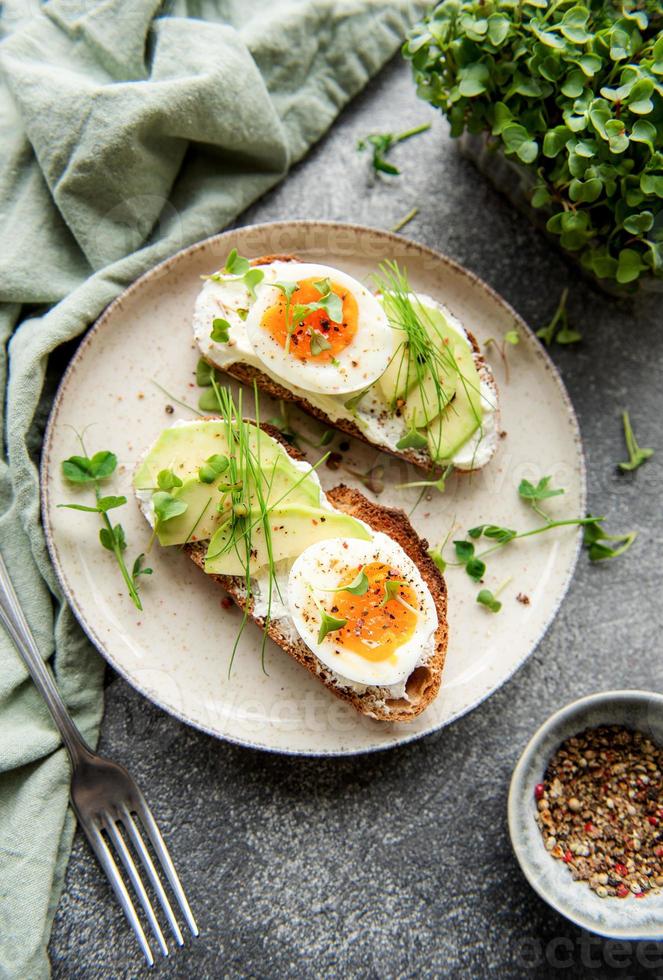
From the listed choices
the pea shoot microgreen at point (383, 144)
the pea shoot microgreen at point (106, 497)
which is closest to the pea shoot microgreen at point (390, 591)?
the pea shoot microgreen at point (106, 497)

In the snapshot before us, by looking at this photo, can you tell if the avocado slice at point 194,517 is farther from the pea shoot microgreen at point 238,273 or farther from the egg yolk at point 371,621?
the pea shoot microgreen at point 238,273

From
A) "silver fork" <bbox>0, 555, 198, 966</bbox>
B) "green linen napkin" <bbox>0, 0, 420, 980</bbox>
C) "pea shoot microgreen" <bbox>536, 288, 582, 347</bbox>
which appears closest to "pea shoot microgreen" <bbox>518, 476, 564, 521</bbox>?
"pea shoot microgreen" <bbox>536, 288, 582, 347</bbox>

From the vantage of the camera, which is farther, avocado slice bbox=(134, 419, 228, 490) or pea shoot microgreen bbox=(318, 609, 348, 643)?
avocado slice bbox=(134, 419, 228, 490)

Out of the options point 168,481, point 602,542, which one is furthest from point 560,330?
point 168,481

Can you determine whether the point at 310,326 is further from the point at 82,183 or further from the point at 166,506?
the point at 82,183

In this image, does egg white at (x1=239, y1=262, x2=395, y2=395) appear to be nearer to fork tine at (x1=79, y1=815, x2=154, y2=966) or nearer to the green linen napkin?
the green linen napkin

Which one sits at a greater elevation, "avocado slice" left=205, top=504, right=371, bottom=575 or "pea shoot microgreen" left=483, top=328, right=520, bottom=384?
"pea shoot microgreen" left=483, top=328, right=520, bottom=384

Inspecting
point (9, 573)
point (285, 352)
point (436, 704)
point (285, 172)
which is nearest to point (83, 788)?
point (9, 573)
